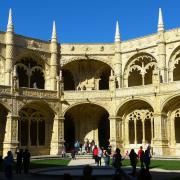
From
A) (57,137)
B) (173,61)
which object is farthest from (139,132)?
(57,137)

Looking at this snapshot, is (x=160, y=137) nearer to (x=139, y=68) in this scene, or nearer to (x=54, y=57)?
(x=139, y=68)

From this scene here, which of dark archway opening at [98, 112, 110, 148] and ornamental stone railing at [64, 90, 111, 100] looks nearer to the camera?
ornamental stone railing at [64, 90, 111, 100]

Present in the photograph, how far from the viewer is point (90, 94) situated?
33906mm

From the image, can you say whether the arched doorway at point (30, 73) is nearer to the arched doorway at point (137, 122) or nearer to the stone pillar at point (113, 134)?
the stone pillar at point (113, 134)

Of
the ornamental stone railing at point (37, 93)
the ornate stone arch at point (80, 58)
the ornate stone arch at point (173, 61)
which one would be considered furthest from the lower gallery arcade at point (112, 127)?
the ornate stone arch at point (80, 58)

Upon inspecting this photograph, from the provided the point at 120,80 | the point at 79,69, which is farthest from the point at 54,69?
the point at 120,80

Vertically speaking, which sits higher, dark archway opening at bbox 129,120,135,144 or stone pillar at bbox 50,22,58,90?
stone pillar at bbox 50,22,58,90

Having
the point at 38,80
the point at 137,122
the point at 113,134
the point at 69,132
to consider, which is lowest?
the point at 113,134

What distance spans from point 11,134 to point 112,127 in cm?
878

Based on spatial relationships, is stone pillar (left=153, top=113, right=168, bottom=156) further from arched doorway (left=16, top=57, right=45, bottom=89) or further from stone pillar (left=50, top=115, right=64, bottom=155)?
arched doorway (left=16, top=57, right=45, bottom=89)

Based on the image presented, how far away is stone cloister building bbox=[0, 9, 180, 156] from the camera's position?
3077 cm

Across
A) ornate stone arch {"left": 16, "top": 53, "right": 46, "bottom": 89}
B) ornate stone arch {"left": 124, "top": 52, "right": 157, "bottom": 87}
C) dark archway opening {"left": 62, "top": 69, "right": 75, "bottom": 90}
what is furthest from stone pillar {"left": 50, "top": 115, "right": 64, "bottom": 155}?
ornate stone arch {"left": 124, "top": 52, "right": 157, "bottom": 87}

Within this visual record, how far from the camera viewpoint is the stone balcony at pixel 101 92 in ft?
99.4

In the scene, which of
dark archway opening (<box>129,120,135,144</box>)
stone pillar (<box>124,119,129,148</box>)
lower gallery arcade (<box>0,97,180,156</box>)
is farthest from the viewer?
dark archway opening (<box>129,120,135,144</box>)
